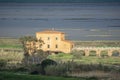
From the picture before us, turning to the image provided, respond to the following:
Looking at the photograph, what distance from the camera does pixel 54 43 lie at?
4938 centimetres

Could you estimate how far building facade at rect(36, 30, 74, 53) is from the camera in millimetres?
48409

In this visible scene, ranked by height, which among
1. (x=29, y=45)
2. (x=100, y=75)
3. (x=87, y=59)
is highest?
(x=29, y=45)

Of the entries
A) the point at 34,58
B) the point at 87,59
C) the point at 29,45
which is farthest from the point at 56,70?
the point at 87,59

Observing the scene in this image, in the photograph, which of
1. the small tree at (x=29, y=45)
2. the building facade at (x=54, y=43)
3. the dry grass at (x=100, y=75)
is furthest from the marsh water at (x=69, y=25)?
the dry grass at (x=100, y=75)

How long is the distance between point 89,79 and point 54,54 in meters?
22.3

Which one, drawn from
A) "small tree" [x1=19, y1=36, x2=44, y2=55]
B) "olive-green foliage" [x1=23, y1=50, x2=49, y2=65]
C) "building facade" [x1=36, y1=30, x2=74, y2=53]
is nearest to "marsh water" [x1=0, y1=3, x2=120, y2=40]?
"building facade" [x1=36, y1=30, x2=74, y2=53]

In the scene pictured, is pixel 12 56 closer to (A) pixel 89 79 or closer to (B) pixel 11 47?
(B) pixel 11 47

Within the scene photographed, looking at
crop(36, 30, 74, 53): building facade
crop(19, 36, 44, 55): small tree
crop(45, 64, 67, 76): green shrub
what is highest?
crop(36, 30, 74, 53): building facade

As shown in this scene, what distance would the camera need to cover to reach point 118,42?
57.2 meters

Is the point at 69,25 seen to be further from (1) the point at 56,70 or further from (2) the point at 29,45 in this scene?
(1) the point at 56,70

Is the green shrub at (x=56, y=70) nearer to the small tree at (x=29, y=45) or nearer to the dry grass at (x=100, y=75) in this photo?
the dry grass at (x=100, y=75)

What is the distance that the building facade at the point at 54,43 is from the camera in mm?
48409

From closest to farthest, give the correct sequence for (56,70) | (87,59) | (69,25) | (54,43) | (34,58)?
(56,70)
(34,58)
(87,59)
(54,43)
(69,25)

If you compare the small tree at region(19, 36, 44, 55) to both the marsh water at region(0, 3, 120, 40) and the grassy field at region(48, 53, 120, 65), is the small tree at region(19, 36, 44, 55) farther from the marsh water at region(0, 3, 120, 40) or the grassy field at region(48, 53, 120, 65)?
the marsh water at region(0, 3, 120, 40)
